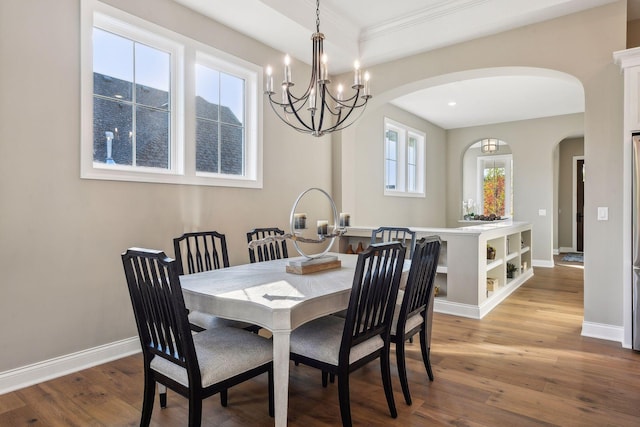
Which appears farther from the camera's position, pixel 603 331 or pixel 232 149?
pixel 232 149

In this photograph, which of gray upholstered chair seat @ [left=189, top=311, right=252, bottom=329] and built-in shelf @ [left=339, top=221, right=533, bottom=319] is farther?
built-in shelf @ [left=339, top=221, right=533, bottom=319]

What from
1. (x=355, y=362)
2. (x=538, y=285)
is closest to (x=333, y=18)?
(x=355, y=362)

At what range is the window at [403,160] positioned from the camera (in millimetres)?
6719

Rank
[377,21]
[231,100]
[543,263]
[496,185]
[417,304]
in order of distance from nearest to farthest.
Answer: [417,304]
[231,100]
[377,21]
[543,263]
[496,185]

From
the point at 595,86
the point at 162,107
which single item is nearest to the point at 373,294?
the point at 162,107

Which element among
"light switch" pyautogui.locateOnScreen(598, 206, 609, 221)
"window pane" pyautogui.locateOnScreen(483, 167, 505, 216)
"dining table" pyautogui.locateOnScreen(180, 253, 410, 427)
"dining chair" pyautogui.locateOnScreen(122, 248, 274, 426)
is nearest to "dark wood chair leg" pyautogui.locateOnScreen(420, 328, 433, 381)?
"dining table" pyautogui.locateOnScreen(180, 253, 410, 427)

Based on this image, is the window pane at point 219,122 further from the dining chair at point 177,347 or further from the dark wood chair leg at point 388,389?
the dark wood chair leg at point 388,389

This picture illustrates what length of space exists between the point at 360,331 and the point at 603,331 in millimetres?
2658

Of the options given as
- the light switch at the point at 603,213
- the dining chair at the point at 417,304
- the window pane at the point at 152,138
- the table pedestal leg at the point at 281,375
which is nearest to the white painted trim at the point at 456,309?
the light switch at the point at 603,213

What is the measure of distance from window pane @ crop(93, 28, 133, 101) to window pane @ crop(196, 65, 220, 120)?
2.05 ft

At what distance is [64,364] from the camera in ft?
8.64

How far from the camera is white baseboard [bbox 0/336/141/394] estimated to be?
2.41 meters

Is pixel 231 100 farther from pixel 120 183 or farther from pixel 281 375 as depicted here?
pixel 281 375

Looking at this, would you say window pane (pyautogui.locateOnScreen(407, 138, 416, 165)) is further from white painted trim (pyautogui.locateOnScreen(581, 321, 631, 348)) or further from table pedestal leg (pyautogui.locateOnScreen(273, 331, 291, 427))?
table pedestal leg (pyautogui.locateOnScreen(273, 331, 291, 427))
